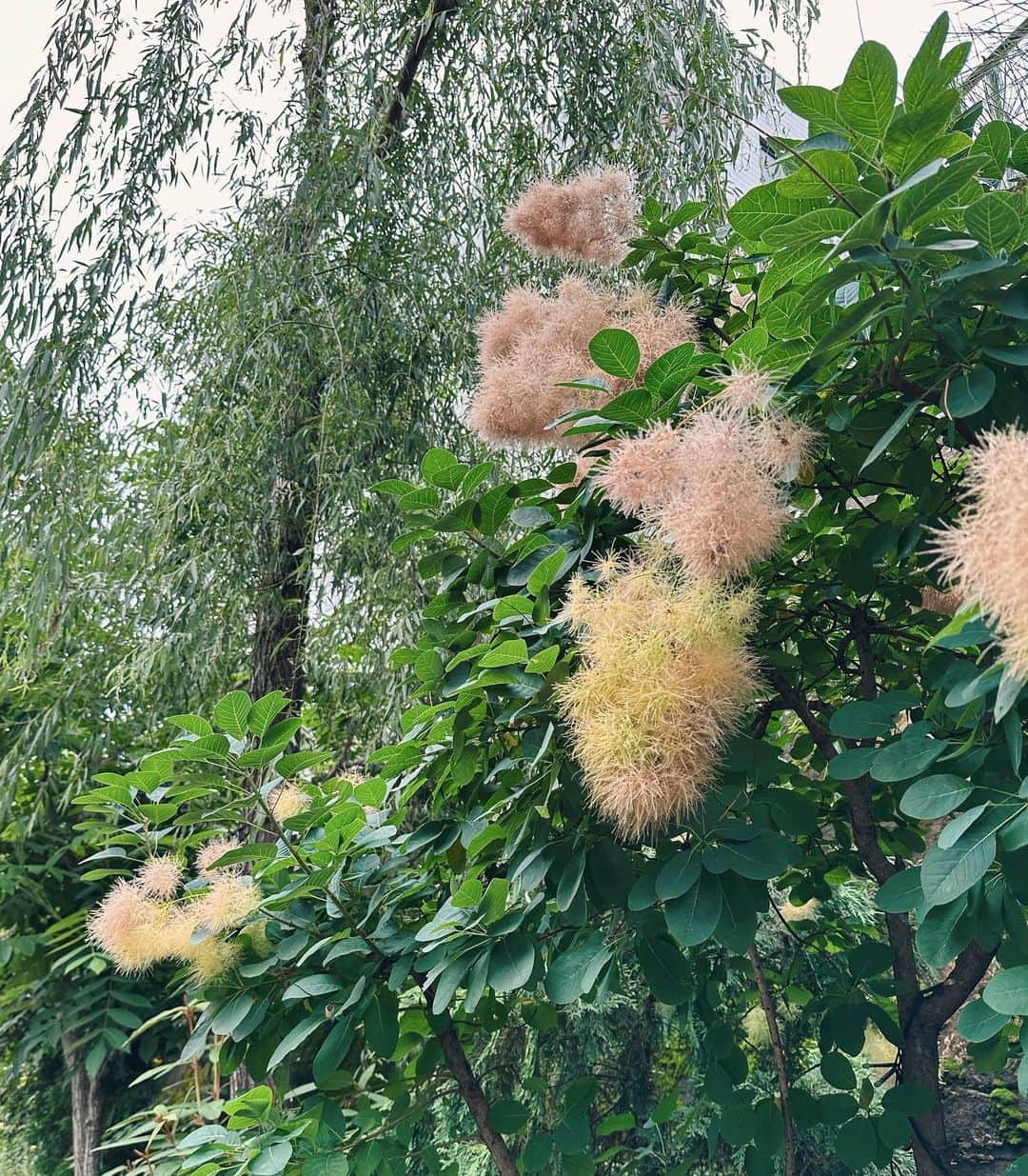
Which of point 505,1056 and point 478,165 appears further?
point 478,165

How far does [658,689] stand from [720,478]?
152 millimetres

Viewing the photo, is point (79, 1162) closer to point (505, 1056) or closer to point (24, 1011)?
point (24, 1011)

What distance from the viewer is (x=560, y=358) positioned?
3.61ft

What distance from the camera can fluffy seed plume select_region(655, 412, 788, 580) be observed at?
2.44ft

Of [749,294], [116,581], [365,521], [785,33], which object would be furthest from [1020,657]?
[785,33]

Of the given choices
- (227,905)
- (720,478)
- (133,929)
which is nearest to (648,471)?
(720,478)

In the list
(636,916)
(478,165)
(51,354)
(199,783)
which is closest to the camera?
(636,916)

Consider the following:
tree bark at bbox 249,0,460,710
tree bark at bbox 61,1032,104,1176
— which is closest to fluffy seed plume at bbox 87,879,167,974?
tree bark at bbox 249,0,460,710

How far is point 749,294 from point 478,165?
1351mm

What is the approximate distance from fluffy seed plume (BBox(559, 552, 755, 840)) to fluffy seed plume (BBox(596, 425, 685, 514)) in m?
0.05

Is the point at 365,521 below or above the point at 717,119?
below

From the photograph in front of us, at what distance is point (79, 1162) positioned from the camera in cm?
307

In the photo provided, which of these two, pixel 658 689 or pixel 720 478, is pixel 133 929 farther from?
pixel 720 478

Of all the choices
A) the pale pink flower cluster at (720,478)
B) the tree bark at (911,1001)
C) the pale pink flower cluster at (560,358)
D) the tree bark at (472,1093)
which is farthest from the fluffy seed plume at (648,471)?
the tree bark at (472,1093)
